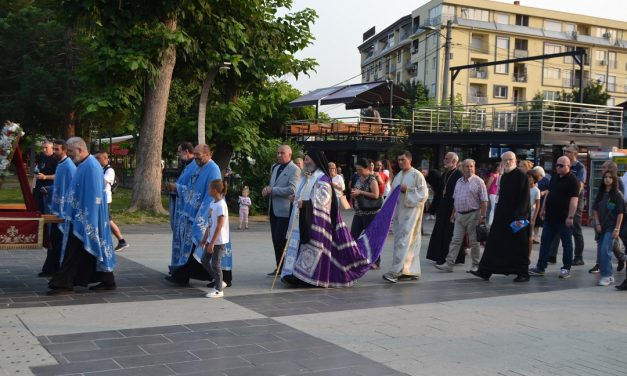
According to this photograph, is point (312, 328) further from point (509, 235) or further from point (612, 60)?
point (612, 60)

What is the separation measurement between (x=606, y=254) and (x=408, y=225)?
8.90 feet

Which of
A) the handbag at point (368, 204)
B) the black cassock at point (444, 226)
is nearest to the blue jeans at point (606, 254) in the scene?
the black cassock at point (444, 226)

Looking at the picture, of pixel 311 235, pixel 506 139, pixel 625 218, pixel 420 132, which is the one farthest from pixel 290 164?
pixel 420 132

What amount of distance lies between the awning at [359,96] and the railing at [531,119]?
3.95 m

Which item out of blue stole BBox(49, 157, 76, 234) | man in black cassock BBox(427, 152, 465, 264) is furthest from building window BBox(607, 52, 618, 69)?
blue stole BBox(49, 157, 76, 234)

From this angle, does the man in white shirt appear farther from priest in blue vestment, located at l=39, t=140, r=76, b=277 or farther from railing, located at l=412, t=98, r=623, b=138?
railing, located at l=412, t=98, r=623, b=138

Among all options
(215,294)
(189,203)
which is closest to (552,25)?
(189,203)

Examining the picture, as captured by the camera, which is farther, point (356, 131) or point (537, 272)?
point (356, 131)

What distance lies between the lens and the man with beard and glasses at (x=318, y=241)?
28.0 feet

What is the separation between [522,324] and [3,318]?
16.3ft

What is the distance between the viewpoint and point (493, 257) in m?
9.57

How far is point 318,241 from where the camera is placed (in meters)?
8.54

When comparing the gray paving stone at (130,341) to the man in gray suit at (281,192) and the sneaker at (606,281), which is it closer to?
the man in gray suit at (281,192)

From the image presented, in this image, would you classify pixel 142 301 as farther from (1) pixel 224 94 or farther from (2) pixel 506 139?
(2) pixel 506 139
